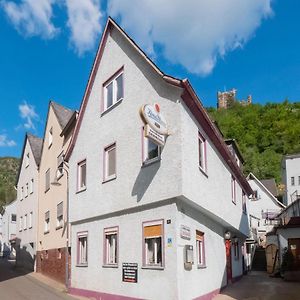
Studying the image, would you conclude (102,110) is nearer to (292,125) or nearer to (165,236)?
(165,236)

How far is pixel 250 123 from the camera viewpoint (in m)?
81.7

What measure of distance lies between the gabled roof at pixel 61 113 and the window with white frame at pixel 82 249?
366 inches

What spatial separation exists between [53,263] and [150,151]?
13103 mm

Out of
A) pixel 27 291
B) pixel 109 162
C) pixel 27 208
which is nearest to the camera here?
pixel 109 162

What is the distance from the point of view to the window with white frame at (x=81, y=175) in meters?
18.8

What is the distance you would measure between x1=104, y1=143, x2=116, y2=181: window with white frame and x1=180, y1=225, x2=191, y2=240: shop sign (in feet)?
13.3

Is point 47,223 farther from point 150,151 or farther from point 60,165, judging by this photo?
point 150,151

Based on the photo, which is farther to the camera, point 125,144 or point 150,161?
point 125,144

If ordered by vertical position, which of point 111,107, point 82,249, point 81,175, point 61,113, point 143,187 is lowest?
point 82,249

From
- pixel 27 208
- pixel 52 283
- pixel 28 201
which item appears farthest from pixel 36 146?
pixel 52 283

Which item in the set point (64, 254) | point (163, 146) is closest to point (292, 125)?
point (64, 254)

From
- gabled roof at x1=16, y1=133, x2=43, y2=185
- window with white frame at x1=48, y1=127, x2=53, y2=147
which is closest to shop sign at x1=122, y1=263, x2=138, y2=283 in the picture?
window with white frame at x1=48, y1=127, x2=53, y2=147

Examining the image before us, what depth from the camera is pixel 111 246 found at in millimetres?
16031

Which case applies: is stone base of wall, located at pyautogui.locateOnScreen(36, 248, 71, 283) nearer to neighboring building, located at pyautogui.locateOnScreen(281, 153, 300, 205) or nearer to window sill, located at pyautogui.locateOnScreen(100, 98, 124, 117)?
window sill, located at pyautogui.locateOnScreen(100, 98, 124, 117)
